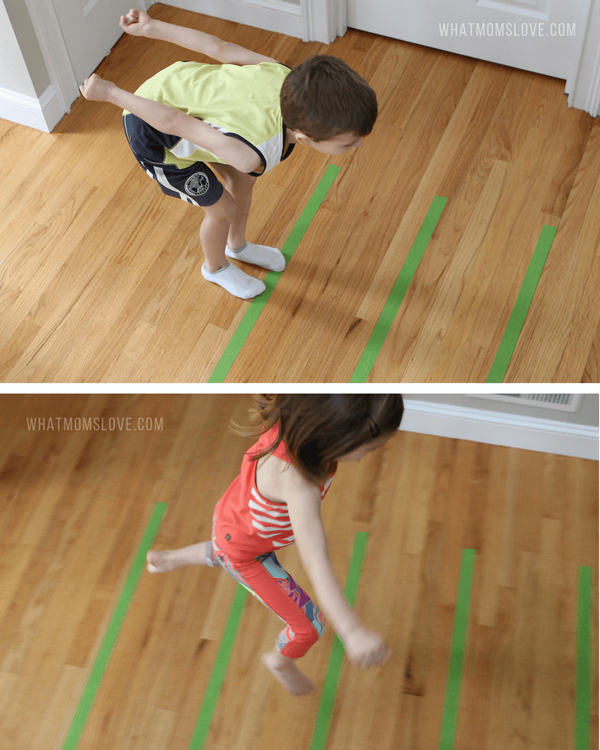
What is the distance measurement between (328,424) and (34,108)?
5.26 ft

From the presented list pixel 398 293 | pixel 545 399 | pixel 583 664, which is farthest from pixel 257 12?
pixel 583 664

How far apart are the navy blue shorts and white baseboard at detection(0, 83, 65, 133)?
741mm

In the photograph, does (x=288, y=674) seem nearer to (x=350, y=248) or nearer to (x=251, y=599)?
(x=251, y=599)

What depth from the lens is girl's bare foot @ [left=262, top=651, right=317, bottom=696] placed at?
5.08 feet

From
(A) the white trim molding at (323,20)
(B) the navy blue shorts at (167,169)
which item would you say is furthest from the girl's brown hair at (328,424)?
(A) the white trim molding at (323,20)

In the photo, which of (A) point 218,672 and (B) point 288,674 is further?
(A) point 218,672

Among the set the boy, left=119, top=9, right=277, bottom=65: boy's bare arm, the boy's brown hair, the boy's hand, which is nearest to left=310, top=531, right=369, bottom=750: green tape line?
the boy

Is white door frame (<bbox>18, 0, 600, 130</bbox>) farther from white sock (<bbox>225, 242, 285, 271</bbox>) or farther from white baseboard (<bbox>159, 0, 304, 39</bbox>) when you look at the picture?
white sock (<bbox>225, 242, 285, 271</bbox>)

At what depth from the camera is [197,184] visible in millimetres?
1590

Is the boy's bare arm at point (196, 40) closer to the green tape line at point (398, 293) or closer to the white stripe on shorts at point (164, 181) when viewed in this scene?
the white stripe on shorts at point (164, 181)

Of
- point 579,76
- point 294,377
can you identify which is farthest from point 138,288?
point 579,76

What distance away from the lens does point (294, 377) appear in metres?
1.83

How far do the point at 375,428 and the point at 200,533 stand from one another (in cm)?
104

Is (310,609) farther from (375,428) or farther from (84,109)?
(84,109)
